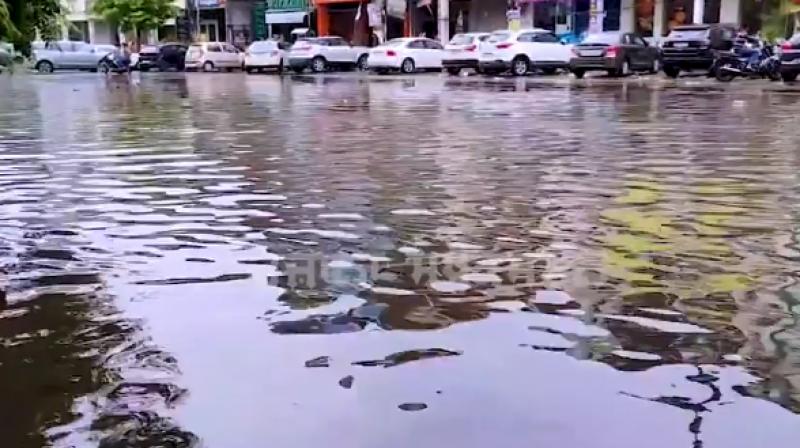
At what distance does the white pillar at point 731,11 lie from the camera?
40344 mm

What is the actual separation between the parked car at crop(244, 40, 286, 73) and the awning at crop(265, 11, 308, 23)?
41.7ft

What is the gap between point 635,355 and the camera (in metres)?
4.56

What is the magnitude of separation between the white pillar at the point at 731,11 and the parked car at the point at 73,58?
28.5 m

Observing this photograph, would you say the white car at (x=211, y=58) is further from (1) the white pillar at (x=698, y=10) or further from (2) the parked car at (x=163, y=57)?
(1) the white pillar at (x=698, y=10)

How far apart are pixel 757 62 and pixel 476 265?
85.8ft

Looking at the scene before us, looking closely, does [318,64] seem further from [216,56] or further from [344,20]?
[344,20]

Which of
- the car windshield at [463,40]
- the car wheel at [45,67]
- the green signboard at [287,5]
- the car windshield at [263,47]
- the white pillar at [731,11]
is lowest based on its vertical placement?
the car wheel at [45,67]

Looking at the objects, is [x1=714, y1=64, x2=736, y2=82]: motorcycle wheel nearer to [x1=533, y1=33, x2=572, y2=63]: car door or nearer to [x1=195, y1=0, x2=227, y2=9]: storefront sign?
[x1=533, y1=33, x2=572, y2=63]: car door

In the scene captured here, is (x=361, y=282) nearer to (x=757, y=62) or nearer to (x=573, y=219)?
(x=573, y=219)

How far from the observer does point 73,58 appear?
49.3 metres

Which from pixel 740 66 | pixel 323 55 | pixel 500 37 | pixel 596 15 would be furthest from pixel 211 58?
pixel 740 66

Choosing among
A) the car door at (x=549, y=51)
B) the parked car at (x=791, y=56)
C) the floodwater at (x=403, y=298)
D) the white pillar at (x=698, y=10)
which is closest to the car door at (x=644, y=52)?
the car door at (x=549, y=51)

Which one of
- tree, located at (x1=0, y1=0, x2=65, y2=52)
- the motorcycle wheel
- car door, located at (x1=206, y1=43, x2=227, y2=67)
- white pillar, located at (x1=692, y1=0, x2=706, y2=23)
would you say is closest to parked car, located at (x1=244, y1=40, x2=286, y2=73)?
car door, located at (x1=206, y1=43, x2=227, y2=67)

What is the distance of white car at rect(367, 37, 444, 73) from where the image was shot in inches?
1618
